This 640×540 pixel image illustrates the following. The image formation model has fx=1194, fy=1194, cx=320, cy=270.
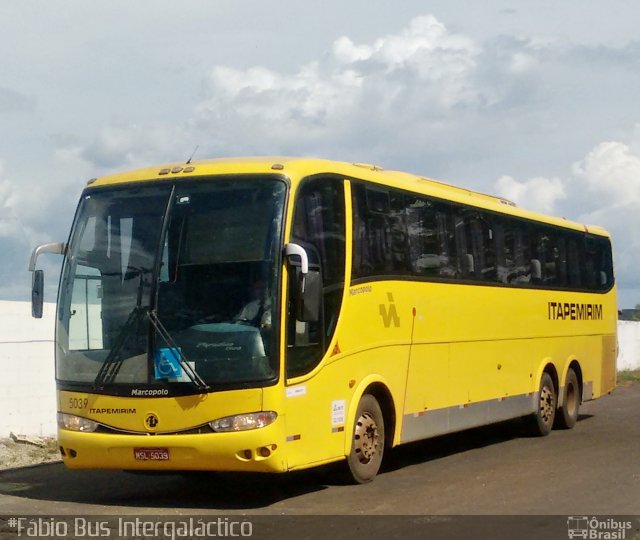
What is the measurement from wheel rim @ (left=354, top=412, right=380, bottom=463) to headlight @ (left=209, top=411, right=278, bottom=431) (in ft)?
6.22

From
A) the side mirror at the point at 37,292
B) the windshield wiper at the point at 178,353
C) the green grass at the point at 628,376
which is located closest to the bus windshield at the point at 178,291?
the windshield wiper at the point at 178,353

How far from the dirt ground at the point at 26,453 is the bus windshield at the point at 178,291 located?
13.7 feet

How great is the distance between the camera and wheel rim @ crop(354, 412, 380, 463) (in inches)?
507

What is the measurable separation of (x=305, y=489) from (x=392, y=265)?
281cm

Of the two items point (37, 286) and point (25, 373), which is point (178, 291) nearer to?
point (37, 286)

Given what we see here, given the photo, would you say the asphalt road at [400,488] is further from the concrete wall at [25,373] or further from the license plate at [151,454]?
the concrete wall at [25,373]

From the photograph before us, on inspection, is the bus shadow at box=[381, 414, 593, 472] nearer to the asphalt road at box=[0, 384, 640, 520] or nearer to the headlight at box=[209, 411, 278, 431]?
the asphalt road at box=[0, 384, 640, 520]

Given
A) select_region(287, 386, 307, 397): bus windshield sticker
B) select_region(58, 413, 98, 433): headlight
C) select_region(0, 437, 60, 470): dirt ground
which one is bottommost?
select_region(0, 437, 60, 470): dirt ground

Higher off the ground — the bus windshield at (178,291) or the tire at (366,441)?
the bus windshield at (178,291)

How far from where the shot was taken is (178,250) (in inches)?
459

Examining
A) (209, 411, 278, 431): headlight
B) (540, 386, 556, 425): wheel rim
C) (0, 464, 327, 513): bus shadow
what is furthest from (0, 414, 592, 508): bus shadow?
(540, 386, 556, 425): wheel rim

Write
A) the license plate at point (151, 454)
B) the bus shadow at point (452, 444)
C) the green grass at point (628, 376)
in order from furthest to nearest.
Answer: the green grass at point (628, 376) → the bus shadow at point (452, 444) → the license plate at point (151, 454)

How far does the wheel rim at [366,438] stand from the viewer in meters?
12.9

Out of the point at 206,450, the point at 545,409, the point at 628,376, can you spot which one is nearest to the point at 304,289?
the point at 206,450
